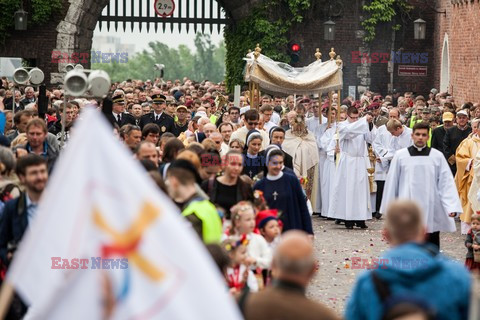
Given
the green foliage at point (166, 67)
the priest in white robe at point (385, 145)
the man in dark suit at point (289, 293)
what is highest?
the man in dark suit at point (289, 293)

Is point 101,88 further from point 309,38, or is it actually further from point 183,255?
point 309,38

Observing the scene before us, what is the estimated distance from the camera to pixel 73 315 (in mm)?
4707

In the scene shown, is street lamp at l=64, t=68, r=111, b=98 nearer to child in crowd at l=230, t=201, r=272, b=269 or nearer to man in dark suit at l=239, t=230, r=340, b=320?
child in crowd at l=230, t=201, r=272, b=269

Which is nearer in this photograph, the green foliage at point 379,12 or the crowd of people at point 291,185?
the crowd of people at point 291,185

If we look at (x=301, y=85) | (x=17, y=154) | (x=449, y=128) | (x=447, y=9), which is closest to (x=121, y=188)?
(x=17, y=154)

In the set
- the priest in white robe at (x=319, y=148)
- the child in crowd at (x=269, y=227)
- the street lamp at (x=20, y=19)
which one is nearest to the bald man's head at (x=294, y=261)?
the child in crowd at (x=269, y=227)

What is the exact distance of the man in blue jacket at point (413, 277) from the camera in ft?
17.9

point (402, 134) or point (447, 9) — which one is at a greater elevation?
point (447, 9)

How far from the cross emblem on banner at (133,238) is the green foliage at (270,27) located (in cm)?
2692

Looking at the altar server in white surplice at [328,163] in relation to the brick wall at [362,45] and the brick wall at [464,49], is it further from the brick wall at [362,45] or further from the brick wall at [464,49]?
the brick wall at [362,45]

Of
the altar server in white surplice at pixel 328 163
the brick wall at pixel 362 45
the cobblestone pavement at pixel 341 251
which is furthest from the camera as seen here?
the brick wall at pixel 362 45

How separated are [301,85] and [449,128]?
2525 mm

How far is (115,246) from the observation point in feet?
15.4
